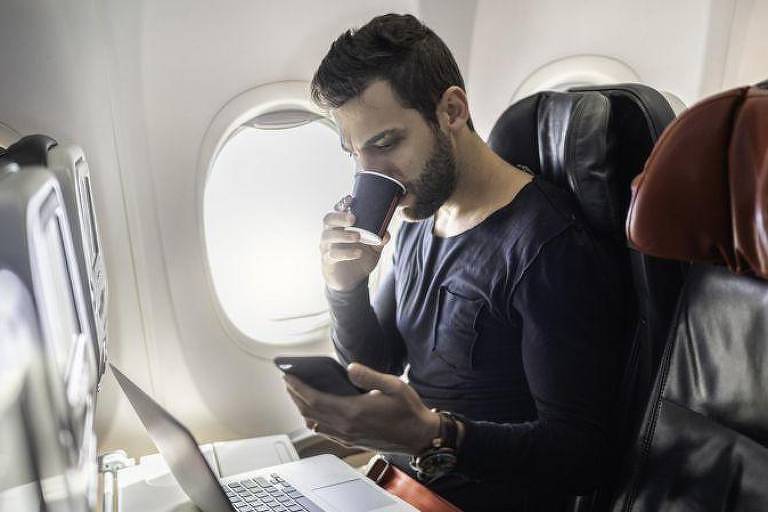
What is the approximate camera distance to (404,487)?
146cm

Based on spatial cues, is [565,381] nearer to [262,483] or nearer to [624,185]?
[624,185]

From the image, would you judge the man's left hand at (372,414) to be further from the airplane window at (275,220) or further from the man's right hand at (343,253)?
the airplane window at (275,220)

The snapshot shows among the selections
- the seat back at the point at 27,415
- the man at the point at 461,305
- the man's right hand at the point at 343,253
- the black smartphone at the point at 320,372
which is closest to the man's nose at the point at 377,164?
the man at the point at 461,305

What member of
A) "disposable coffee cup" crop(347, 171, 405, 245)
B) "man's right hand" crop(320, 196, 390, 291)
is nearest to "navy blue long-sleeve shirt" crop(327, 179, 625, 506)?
"man's right hand" crop(320, 196, 390, 291)

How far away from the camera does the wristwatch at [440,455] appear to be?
121 cm

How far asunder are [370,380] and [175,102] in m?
1.10

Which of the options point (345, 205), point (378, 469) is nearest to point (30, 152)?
point (345, 205)

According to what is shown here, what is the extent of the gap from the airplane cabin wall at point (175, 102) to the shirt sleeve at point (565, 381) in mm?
1078

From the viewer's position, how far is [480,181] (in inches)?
59.0

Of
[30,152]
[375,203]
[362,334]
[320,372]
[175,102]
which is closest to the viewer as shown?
[320,372]

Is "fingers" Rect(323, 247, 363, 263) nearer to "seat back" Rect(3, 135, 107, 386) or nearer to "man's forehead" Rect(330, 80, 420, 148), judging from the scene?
"man's forehead" Rect(330, 80, 420, 148)

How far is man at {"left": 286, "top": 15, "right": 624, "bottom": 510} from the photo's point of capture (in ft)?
4.05

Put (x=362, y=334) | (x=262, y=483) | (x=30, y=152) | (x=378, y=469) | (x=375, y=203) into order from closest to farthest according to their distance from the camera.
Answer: (x=30, y=152) < (x=375, y=203) < (x=262, y=483) < (x=378, y=469) < (x=362, y=334)

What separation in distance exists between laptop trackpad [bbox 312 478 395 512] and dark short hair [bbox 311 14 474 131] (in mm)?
738
